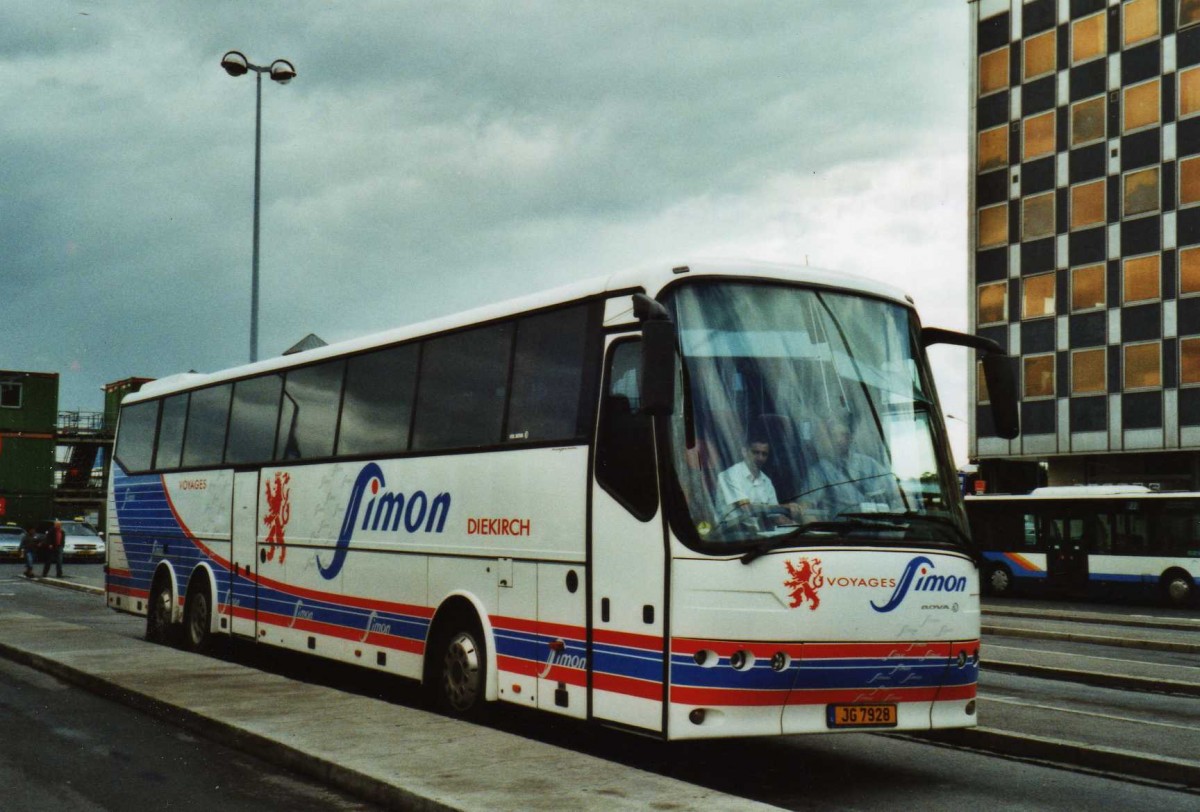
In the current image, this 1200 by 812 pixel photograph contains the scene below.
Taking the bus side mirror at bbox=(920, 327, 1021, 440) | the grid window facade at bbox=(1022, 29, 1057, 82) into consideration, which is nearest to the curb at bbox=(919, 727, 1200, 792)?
the bus side mirror at bbox=(920, 327, 1021, 440)

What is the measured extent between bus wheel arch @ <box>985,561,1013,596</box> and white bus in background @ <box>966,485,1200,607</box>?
3 cm

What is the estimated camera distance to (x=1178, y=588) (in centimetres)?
2998

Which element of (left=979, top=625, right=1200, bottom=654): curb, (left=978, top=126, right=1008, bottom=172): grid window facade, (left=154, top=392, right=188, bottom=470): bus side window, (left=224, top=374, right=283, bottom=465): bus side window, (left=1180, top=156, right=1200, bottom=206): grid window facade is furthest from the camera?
(left=978, top=126, right=1008, bottom=172): grid window facade

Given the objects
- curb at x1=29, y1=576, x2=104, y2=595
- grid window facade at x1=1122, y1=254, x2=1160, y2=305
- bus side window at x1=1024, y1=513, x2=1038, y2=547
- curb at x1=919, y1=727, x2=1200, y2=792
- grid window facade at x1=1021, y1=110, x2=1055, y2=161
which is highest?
grid window facade at x1=1021, y1=110, x2=1055, y2=161

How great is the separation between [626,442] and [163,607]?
1054cm

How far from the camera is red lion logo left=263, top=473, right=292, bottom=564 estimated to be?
1366cm

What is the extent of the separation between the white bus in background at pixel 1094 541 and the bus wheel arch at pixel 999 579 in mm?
26

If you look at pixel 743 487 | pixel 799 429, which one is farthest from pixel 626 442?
pixel 799 429

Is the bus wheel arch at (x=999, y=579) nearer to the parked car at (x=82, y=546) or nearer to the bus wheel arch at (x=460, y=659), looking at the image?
the bus wheel arch at (x=460, y=659)

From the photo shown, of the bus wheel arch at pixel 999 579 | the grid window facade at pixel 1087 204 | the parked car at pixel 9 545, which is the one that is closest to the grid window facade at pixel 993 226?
the grid window facade at pixel 1087 204

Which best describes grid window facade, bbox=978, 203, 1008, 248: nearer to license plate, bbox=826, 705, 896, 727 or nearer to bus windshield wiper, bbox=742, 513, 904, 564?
bus windshield wiper, bbox=742, 513, 904, 564

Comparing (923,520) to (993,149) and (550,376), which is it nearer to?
(550,376)

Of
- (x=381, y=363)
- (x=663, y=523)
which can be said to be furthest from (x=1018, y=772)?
(x=381, y=363)

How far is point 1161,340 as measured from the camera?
46.6 m
